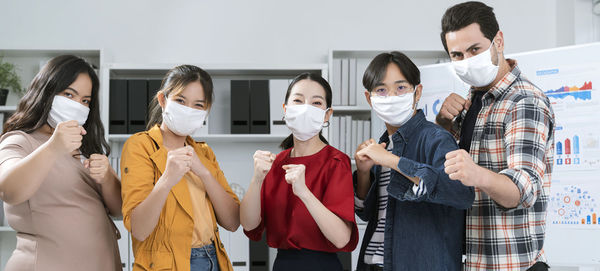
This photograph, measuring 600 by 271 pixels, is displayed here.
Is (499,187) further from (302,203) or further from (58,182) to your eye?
(58,182)

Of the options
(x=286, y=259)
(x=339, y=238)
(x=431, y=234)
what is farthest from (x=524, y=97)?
(x=286, y=259)

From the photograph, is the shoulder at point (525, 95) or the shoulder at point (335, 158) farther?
the shoulder at point (335, 158)

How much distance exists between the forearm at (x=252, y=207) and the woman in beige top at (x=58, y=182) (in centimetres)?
44

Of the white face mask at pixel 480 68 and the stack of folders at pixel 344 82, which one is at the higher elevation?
the stack of folders at pixel 344 82

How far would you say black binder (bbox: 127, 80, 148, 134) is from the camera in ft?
10.9

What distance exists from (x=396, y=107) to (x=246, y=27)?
2.48 meters

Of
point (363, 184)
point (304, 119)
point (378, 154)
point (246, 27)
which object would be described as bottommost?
point (363, 184)

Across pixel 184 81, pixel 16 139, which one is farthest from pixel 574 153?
pixel 16 139

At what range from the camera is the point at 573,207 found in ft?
8.85

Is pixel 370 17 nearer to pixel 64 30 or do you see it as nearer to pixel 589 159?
pixel 589 159

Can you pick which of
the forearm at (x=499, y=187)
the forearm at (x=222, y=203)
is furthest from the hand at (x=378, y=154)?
the forearm at (x=222, y=203)

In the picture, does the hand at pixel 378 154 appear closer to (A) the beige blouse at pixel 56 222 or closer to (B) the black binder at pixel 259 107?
(A) the beige blouse at pixel 56 222

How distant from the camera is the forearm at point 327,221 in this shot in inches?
57.3

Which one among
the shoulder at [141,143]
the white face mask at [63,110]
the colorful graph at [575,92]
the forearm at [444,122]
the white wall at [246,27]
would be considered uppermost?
the white wall at [246,27]
